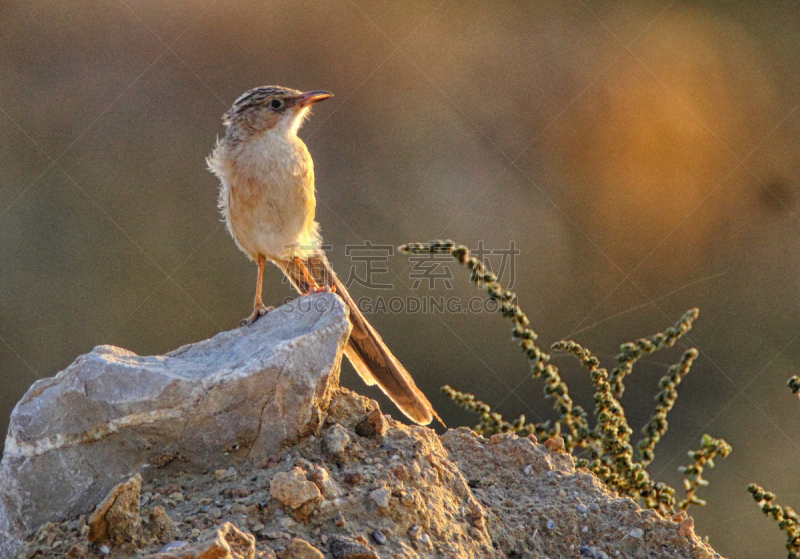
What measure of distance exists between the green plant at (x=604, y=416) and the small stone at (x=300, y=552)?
1817mm

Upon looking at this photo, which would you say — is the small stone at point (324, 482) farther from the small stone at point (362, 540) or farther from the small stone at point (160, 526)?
the small stone at point (160, 526)

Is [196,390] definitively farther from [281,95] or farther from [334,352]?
[281,95]

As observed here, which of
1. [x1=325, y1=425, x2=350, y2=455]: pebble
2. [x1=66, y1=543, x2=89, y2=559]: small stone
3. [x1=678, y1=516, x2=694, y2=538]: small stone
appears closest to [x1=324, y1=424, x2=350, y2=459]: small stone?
[x1=325, y1=425, x2=350, y2=455]: pebble

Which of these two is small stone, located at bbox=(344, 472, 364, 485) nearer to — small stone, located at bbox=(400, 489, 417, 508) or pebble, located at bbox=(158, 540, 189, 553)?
small stone, located at bbox=(400, 489, 417, 508)

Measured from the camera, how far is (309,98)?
5547 mm

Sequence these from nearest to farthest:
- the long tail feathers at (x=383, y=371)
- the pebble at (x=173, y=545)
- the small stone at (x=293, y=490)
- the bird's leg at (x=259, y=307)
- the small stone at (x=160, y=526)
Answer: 1. the pebble at (x=173, y=545)
2. the small stone at (x=160, y=526)
3. the small stone at (x=293, y=490)
4. the long tail feathers at (x=383, y=371)
5. the bird's leg at (x=259, y=307)

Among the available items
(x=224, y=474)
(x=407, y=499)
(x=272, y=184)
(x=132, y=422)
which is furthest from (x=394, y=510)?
(x=272, y=184)

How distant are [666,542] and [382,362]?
1.91 meters

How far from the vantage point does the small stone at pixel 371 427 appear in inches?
143

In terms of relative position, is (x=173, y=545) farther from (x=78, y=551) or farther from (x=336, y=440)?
(x=336, y=440)

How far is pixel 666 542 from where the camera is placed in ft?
11.7

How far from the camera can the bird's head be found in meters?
5.53

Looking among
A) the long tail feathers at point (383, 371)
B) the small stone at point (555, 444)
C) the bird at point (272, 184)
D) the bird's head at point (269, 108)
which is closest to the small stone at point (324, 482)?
the long tail feathers at point (383, 371)

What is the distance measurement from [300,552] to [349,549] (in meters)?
0.20
